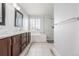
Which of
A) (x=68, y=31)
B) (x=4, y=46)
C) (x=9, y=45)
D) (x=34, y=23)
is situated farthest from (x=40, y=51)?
(x=34, y=23)

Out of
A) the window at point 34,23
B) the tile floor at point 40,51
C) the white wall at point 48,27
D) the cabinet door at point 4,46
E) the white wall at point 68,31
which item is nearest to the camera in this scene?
the cabinet door at point 4,46

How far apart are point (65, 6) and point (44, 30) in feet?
13.2

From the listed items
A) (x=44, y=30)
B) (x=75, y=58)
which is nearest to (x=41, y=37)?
(x=44, y=30)

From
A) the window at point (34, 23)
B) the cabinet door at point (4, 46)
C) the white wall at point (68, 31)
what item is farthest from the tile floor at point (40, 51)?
the window at point (34, 23)

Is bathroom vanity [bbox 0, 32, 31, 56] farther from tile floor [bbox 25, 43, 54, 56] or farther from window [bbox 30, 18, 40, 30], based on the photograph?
window [bbox 30, 18, 40, 30]

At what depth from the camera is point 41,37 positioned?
20.0ft

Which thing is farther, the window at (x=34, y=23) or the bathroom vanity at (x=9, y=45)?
the window at (x=34, y=23)

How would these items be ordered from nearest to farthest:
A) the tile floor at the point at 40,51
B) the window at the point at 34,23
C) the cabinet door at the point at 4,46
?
1. the cabinet door at the point at 4,46
2. the tile floor at the point at 40,51
3. the window at the point at 34,23

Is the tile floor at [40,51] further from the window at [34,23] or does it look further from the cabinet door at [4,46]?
the window at [34,23]

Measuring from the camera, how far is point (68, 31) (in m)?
2.20

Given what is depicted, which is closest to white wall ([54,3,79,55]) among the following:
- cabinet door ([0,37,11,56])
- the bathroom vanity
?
the bathroom vanity

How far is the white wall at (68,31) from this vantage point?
6.52 ft

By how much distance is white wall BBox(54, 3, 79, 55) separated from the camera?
1989 millimetres

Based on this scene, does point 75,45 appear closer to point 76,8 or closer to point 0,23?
point 76,8
